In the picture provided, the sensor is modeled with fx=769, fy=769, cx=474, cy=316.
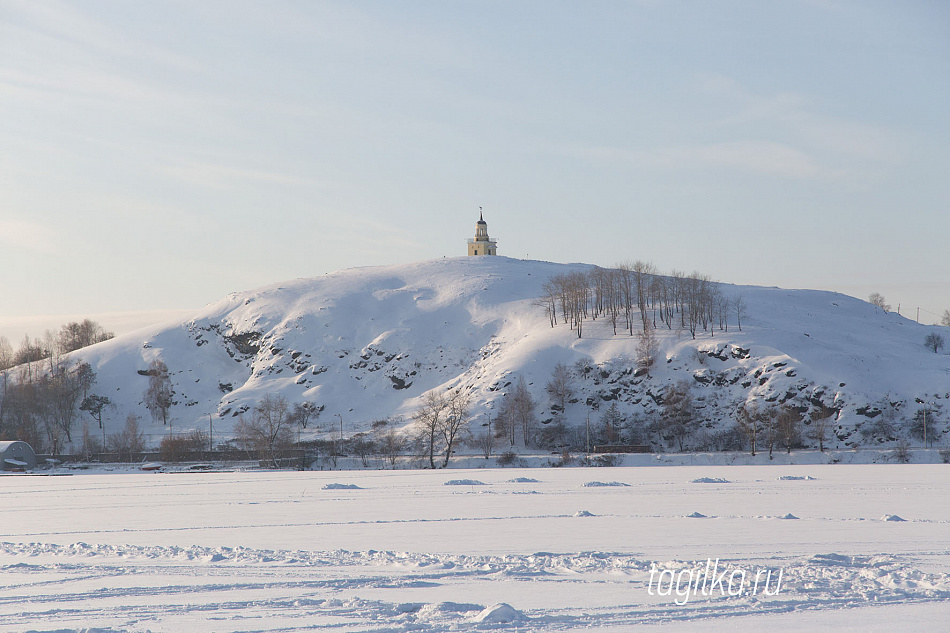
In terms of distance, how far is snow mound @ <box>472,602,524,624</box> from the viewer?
11.7m

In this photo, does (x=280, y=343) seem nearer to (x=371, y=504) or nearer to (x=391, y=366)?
(x=391, y=366)

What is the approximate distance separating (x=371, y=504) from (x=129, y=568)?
1369cm

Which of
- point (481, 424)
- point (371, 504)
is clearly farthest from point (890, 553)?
point (481, 424)

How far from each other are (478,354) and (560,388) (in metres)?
25.7

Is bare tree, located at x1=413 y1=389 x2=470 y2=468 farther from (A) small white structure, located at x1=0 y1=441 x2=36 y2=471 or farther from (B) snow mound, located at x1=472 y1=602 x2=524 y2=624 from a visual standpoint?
(B) snow mound, located at x1=472 y1=602 x2=524 y2=624

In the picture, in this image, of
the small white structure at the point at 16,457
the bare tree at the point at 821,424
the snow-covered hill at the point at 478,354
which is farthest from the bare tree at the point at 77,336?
the bare tree at the point at 821,424

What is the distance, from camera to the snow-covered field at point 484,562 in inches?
472

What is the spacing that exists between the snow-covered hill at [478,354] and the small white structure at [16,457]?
1105 inches

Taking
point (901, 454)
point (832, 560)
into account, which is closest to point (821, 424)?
point (901, 454)

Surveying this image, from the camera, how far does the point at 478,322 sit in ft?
409

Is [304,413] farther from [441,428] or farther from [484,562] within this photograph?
[484,562]

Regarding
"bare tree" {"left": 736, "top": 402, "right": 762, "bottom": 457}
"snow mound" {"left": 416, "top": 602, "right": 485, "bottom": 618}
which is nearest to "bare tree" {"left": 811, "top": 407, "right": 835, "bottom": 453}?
"bare tree" {"left": 736, "top": 402, "right": 762, "bottom": 457}

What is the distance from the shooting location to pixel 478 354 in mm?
114688

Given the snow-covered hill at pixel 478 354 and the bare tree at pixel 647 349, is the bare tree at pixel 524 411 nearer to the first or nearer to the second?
the snow-covered hill at pixel 478 354
